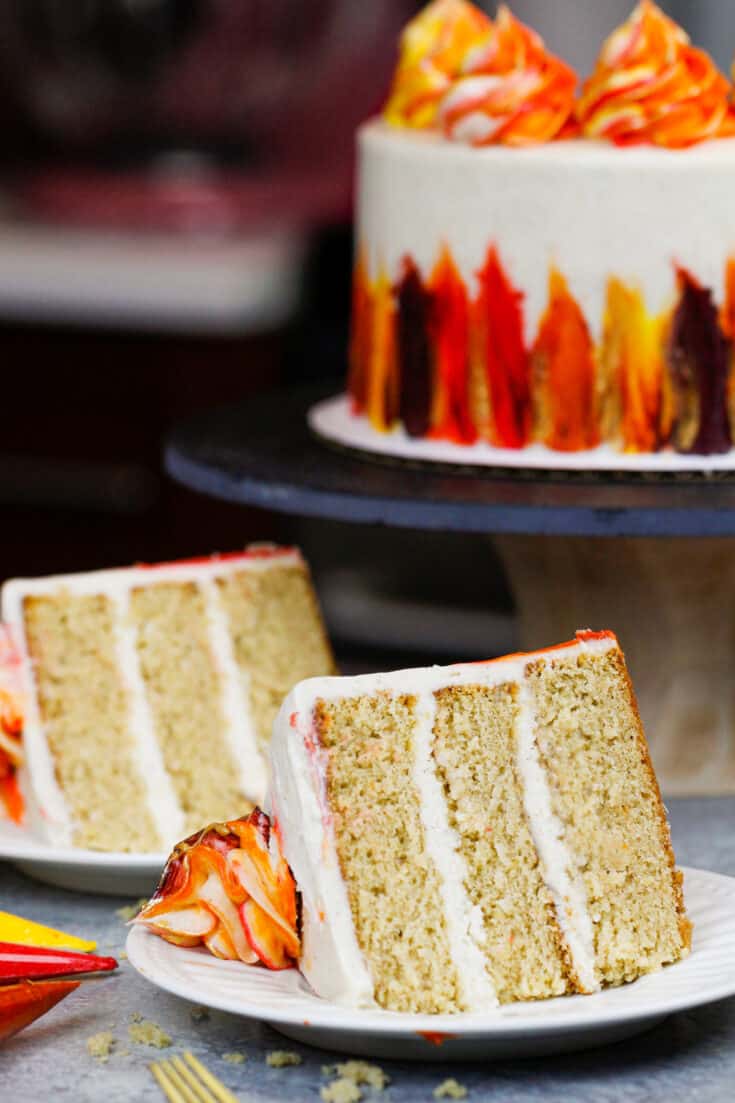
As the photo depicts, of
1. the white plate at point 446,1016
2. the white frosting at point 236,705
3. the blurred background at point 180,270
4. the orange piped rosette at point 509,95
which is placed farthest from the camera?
the blurred background at point 180,270

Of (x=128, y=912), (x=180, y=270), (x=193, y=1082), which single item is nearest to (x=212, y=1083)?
(x=193, y=1082)

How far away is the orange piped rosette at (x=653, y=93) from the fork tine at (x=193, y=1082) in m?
1.03

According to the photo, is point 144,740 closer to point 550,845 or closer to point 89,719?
point 89,719

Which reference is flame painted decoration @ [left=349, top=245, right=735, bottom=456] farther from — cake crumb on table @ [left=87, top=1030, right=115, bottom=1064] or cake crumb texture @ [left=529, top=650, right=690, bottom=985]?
cake crumb on table @ [left=87, top=1030, right=115, bottom=1064]

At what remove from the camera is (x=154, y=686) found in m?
1.96

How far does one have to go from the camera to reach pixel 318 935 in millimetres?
1464

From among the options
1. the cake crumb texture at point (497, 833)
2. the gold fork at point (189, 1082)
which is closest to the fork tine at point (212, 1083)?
the gold fork at point (189, 1082)

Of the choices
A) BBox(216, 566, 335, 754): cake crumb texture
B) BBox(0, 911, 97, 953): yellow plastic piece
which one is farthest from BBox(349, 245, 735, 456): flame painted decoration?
BBox(0, 911, 97, 953): yellow plastic piece

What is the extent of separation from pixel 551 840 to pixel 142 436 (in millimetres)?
2921

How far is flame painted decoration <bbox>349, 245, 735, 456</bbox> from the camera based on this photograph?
2035 millimetres

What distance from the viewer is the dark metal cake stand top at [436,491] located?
181 cm

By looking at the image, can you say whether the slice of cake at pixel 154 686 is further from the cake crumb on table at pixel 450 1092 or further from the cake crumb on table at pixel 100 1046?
the cake crumb on table at pixel 450 1092

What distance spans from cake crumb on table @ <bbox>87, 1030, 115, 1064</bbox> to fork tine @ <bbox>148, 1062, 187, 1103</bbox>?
0.05 m

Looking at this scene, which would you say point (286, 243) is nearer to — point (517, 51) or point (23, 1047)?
point (517, 51)
